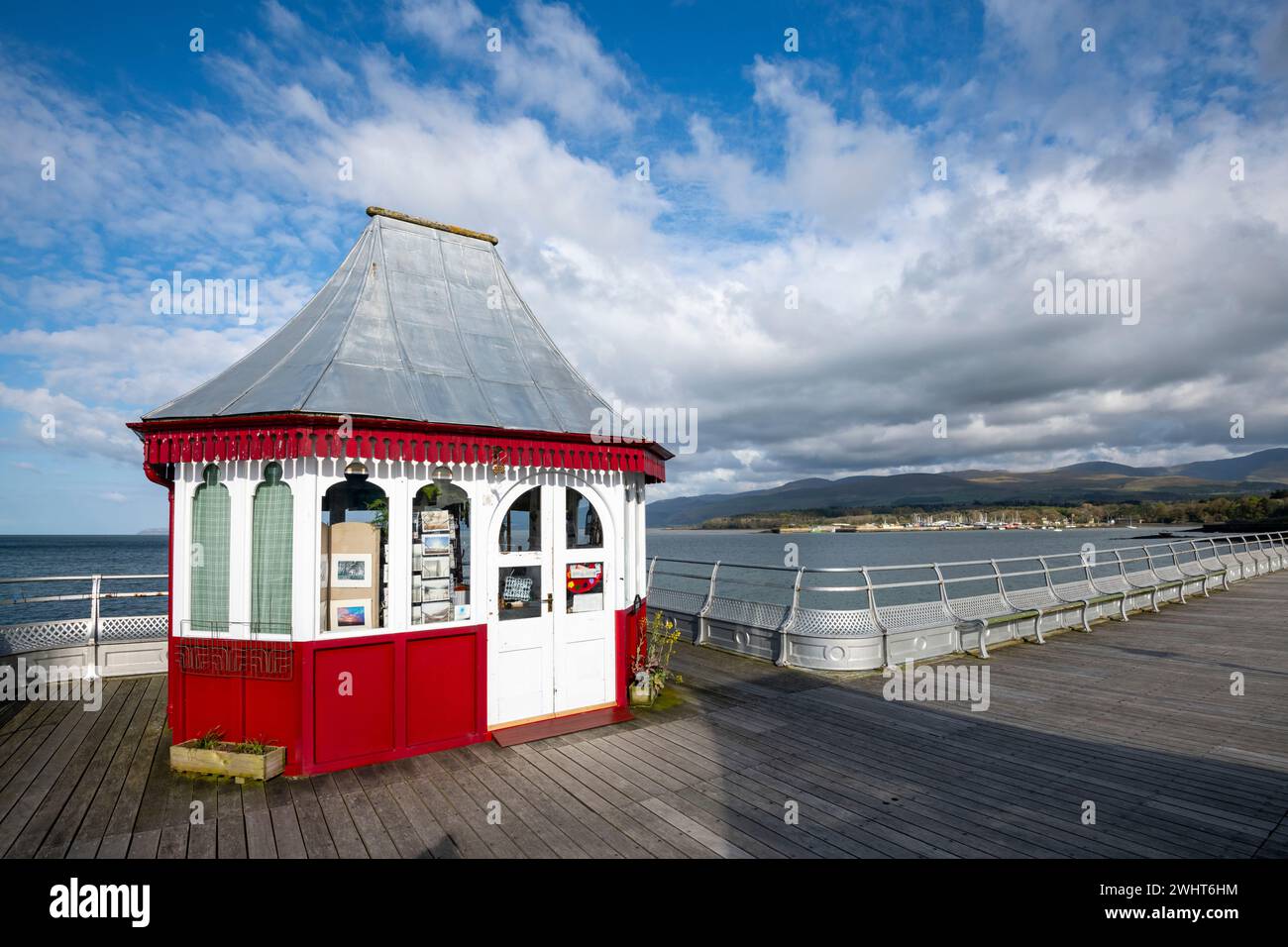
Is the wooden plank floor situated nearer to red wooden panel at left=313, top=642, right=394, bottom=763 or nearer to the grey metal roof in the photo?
red wooden panel at left=313, top=642, right=394, bottom=763

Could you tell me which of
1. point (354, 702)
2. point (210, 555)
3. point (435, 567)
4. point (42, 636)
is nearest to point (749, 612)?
point (435, 567)

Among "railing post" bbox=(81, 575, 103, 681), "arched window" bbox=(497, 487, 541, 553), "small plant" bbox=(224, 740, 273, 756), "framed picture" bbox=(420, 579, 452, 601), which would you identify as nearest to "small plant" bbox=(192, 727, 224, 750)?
"small plant" bbox=(224, 740, 273, 756)

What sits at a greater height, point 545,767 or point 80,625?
point 80,625

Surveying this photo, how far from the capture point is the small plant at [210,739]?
4.94 m

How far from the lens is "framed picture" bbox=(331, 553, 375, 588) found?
5340 mm

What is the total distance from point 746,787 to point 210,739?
4183 millimetres

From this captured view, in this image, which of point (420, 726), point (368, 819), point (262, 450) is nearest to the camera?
point (368, 819)

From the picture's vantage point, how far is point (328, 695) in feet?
16.6

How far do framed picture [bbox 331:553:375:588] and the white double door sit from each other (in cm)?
107

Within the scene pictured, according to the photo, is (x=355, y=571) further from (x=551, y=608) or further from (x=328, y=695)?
(x=551, y=608)
